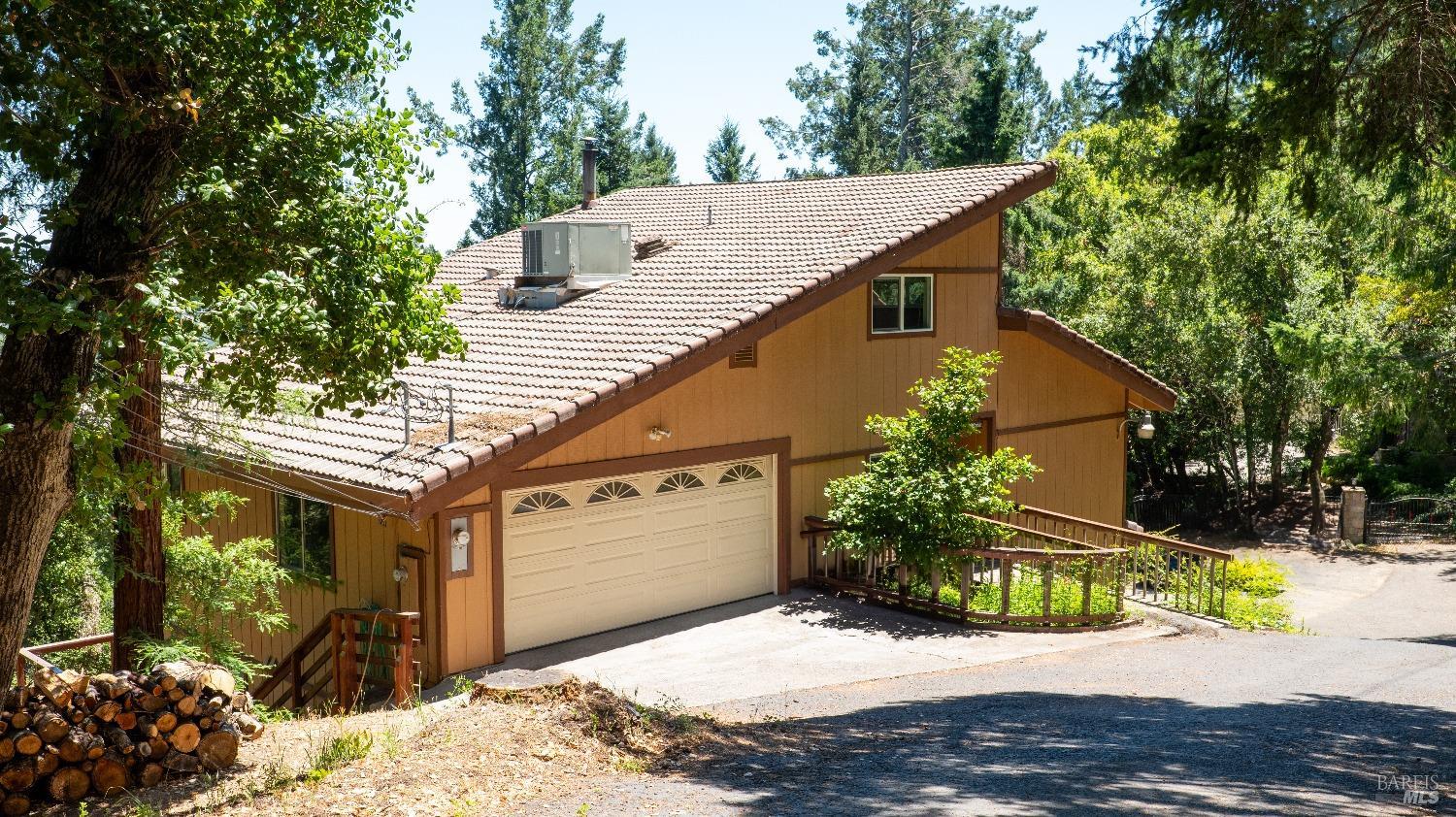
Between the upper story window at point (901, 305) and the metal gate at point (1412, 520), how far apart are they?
16.1m

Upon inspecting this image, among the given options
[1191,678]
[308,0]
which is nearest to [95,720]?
[308,0]

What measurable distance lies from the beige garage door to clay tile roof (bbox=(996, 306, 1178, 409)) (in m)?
4.97

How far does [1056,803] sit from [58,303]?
5770 mm

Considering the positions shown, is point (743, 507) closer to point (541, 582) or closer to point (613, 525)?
point (613, 525)

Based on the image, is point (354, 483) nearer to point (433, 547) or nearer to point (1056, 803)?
point (433, 547)

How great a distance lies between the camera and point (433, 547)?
38.4 feet

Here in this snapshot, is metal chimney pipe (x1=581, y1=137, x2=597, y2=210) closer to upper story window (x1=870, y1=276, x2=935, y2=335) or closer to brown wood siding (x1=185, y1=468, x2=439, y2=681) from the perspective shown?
upper story window (x1=870, y1=276, x2=935, y2=335)

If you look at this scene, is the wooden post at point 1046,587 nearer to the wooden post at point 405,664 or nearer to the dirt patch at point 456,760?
the dirt patch at point 456,760

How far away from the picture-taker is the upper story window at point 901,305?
16.5 meters

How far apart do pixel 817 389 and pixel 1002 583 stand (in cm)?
334

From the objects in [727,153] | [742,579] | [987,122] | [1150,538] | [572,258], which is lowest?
[742,579]

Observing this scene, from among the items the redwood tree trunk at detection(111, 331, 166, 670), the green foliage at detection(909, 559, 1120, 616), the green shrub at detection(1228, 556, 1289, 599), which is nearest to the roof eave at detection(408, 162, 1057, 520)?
the redwood tree trunk at detection(111, 331, 166, 670)

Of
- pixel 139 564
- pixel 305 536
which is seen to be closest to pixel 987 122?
pixel 305 536

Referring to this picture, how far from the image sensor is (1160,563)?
1577cm
